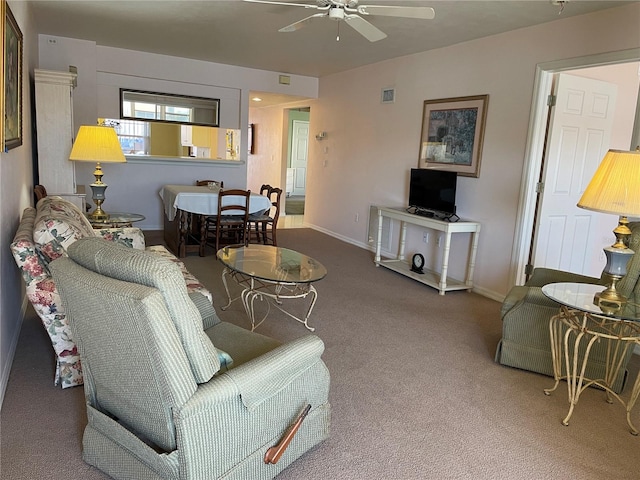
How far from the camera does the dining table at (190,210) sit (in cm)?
532

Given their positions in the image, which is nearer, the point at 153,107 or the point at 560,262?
the point at 560,262

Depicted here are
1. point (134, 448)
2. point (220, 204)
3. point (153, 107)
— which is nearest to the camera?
point (134, 448)

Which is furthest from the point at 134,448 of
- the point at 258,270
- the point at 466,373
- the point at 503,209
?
the point at 503,209

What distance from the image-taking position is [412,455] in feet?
6.82

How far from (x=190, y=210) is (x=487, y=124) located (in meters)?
3.29

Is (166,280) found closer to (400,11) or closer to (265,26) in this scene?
(400,11)

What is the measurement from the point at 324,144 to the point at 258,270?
455 cm

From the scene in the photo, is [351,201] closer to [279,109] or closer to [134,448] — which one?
[279,109]

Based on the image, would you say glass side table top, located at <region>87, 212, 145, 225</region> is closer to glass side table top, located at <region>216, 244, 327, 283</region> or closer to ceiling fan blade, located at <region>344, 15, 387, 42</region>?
glass side table top, located at <region>216, 244, 327, 283</region>

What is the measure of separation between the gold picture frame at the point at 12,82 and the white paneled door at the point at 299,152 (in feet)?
26.4

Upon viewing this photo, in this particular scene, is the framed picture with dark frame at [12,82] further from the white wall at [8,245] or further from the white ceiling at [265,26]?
the white ceiling at [265,26]

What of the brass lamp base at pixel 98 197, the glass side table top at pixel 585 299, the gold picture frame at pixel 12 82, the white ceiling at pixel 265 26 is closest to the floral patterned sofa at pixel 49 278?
the gold picture frame at pixel 12 82

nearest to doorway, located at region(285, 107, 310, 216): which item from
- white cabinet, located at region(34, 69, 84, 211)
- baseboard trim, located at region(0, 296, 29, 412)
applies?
white cabinet, located at region(34, 69, 84, 211)

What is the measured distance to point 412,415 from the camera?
240 cm
